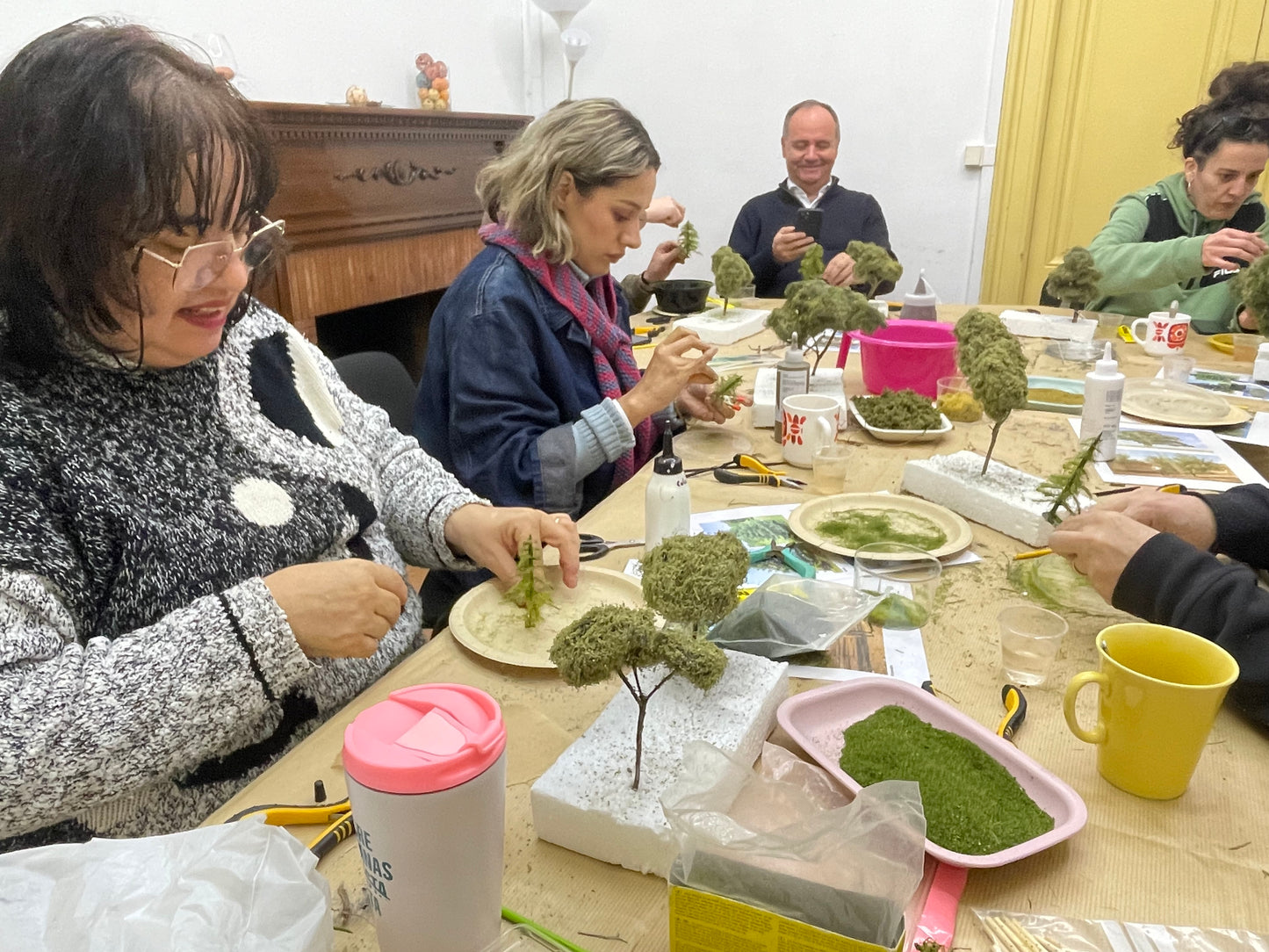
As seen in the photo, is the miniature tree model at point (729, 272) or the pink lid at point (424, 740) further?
the miniature tree model at point (729, 272)

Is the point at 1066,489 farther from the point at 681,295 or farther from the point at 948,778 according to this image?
the point at 681,295

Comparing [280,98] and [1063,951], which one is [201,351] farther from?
[280,98]

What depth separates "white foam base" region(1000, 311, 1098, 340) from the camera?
3.06m

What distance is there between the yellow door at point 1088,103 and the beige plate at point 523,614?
4448 mm

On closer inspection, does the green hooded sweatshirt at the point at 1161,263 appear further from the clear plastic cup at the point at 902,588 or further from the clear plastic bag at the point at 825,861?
the clear plastic bag at the point at 825,861

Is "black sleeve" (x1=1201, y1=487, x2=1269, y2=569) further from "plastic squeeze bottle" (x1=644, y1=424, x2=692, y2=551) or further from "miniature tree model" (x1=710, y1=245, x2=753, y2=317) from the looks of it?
"miniature tree model" (x1=710, y1=245, x2=753, y2=317)

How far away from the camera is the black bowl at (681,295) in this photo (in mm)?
3381

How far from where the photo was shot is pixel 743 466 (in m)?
1.94

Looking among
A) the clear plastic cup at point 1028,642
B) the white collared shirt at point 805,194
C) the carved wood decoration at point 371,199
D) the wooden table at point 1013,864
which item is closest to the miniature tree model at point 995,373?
the wooden table at point 1013,864

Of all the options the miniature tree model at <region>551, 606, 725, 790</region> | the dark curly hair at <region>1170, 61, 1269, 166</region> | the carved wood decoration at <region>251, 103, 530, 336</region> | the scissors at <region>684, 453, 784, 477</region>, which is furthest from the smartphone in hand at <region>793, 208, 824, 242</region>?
the miniature tree model at <region>551, 606, 725, 790</region>

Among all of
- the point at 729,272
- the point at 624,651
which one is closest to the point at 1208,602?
the point at 624,651

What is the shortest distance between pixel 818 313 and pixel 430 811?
1.87 m

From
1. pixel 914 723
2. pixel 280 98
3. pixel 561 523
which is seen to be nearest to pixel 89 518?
pixel 561 523

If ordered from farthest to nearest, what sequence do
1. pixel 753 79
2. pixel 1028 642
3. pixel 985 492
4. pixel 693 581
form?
1. pixel 753 79
2. pixel 985 492
3. pixel 1028 642
4. pixel 693 581
